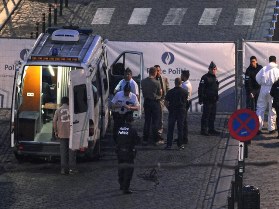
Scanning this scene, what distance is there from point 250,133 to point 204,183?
2460 millimetres

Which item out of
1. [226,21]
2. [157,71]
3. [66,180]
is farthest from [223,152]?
[226,21]

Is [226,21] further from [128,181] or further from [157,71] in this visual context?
[128,181]

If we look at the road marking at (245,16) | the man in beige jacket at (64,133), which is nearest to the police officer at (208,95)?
the man in beige jacket at (64,133)

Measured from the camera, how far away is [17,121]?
64.2 feet

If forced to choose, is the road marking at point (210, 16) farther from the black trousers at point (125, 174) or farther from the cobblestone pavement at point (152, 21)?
the black trousers at point (125, 174)

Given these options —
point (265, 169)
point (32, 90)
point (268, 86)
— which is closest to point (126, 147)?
point (265, 169)

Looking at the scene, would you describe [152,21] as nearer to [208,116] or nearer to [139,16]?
[139,16]

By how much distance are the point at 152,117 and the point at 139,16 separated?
12.2m

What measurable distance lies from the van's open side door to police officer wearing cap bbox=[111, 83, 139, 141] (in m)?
1.97

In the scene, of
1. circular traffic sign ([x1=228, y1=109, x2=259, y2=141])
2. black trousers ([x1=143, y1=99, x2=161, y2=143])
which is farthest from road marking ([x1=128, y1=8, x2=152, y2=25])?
circular traffic sign ([x1=228, y1=109, x2=259, y2=141])

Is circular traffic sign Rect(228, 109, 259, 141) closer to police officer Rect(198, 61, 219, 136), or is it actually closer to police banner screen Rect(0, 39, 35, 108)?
police officer Rect(198, 61, 219, 136)

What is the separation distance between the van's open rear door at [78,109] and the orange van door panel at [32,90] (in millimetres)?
1380

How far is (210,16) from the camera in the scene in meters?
33.0

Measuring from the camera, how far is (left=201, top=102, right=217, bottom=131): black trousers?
22094 millimetres
